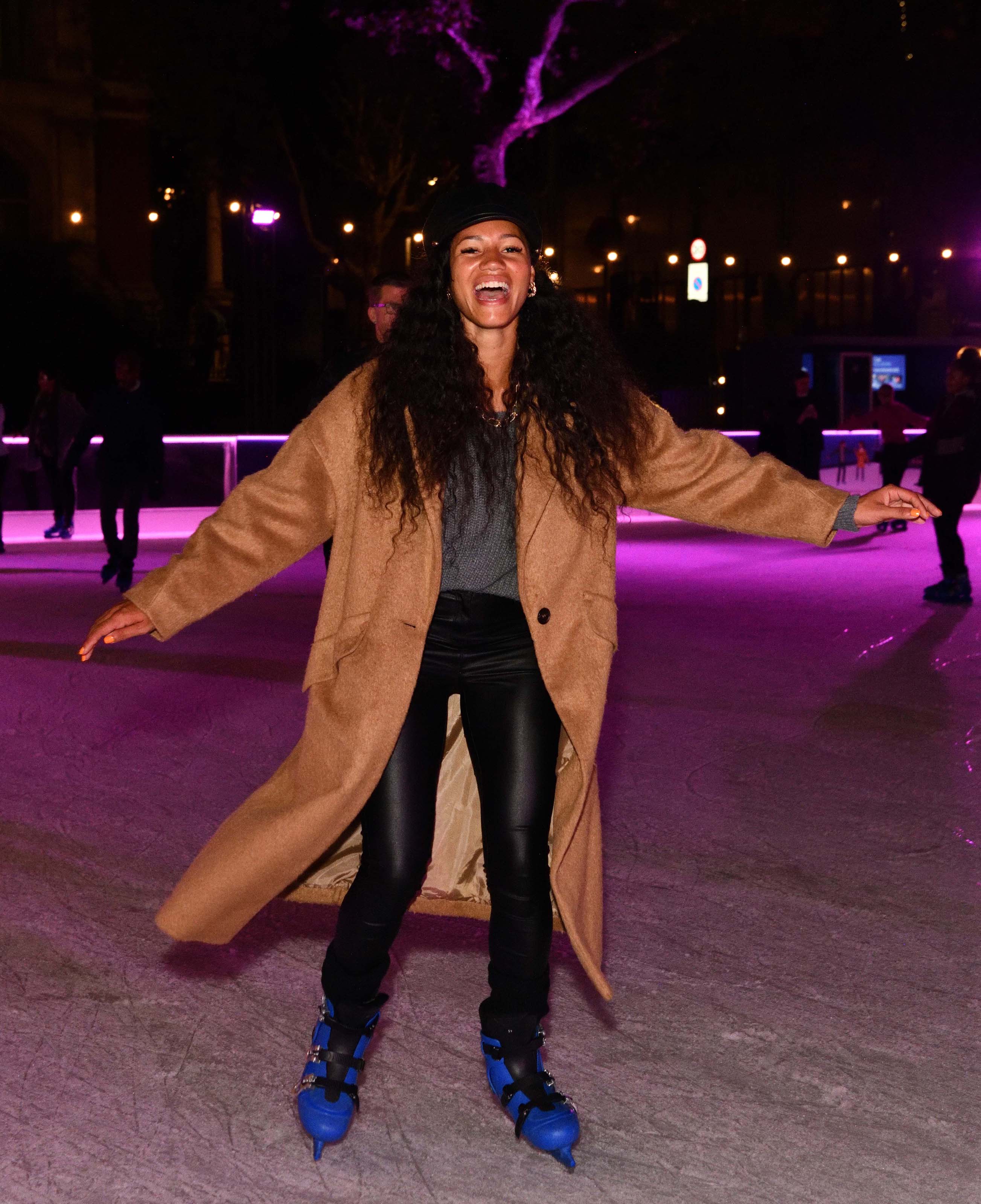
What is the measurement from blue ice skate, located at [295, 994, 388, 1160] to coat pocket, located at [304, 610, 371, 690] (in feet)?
2.29

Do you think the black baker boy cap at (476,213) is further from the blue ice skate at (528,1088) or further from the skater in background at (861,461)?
the skater in background at (861,461)

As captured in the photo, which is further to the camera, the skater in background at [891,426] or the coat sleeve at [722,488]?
the skater in background at [891,426]

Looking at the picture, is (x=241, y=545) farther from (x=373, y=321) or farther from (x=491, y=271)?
(x=373, y=321)

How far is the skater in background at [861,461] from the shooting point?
24.1 meters

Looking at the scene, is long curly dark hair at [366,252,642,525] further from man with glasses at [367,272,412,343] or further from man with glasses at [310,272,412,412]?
man with glasses at [367,272,412,343]

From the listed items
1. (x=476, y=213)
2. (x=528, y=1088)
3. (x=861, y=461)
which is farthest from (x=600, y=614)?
(x=861, y=461)

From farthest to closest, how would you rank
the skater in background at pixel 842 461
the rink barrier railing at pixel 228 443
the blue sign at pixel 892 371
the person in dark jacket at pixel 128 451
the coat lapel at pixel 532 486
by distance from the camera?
1. the blue sign at pixel 892 371
2. the skater in background at pixel 842 461
3. the rink barrier railing at pixel 228 443
4. the person in dark jacket at pixel 128 451
5. the coat lapel at pixel 532 486

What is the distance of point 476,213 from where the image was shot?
11.3 feet

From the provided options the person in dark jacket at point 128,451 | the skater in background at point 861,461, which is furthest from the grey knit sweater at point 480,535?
the skater in background at point 861,461

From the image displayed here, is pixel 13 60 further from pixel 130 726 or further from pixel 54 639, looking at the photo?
pixel 130 726

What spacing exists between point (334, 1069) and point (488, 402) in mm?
1446

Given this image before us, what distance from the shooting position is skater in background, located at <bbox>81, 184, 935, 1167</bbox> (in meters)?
3.39

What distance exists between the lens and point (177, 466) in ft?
63.6

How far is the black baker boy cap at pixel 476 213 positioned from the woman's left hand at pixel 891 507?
0.92 m
